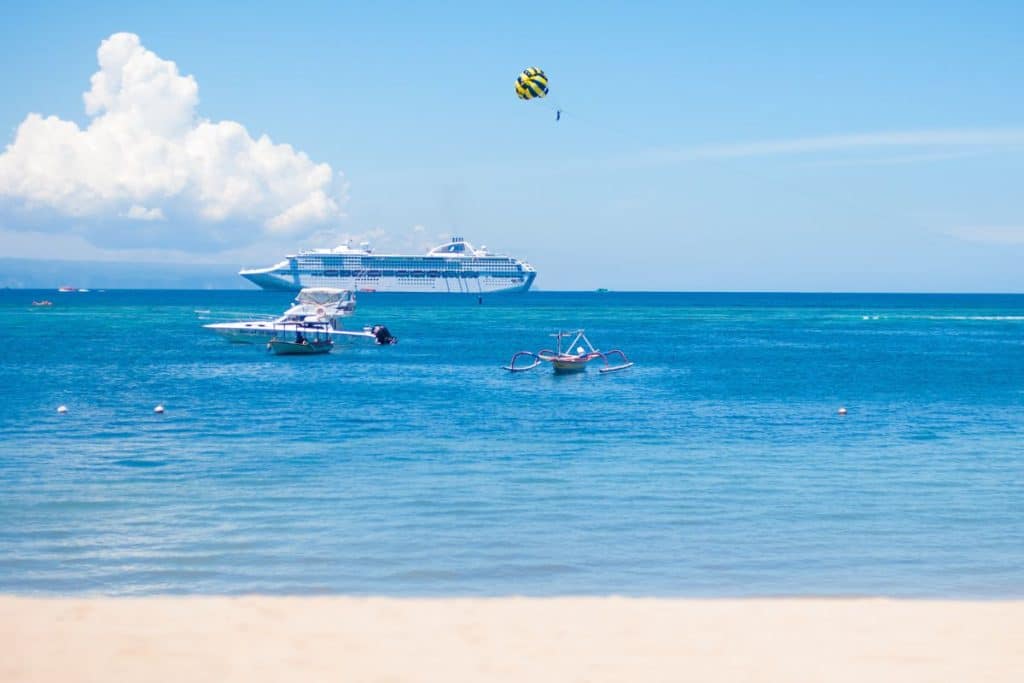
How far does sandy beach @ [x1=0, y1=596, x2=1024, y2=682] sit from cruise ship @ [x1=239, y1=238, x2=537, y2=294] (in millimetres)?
173872

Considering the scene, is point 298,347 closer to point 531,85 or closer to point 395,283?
point 531,85

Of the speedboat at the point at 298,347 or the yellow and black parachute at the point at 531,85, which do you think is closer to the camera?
the yellow and black parachute at the point at 531,85

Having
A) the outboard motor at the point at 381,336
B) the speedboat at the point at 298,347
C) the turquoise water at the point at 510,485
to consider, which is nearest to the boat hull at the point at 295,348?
the speedboat at the point at 298,347

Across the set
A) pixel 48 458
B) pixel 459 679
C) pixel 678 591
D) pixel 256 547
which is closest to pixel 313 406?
pixel 48 458

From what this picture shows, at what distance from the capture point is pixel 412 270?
18725cm

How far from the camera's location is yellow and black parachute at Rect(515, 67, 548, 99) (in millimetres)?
27141

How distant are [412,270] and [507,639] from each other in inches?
7036

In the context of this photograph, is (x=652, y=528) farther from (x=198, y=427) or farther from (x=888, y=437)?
(x=198, y=427)

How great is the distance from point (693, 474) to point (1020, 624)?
9.03m

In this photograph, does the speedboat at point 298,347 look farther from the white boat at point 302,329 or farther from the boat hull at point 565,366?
the boat hull at point 565,366

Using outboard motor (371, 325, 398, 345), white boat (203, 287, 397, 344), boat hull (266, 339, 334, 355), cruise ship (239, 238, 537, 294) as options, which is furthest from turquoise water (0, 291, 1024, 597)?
cruise ship (239, 238, 537, 294)

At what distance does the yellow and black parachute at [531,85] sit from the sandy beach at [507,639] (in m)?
18.1

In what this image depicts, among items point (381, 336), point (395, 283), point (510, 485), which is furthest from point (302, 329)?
point (395, 283)

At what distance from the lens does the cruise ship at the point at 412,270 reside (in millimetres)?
184375
